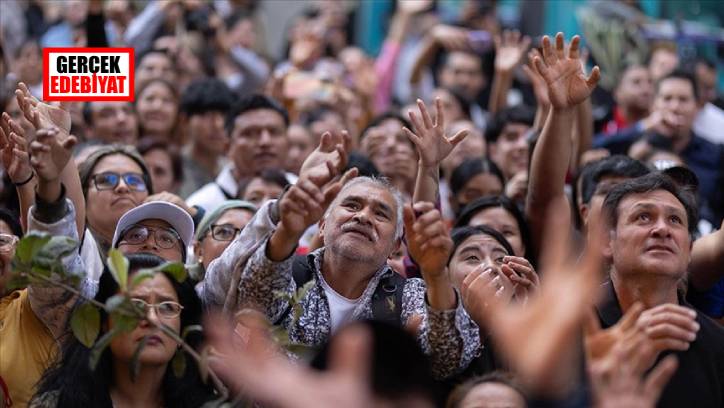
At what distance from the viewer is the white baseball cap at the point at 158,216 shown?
576cm

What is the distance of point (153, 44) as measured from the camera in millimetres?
10586

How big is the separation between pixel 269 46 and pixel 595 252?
1103 centimetres

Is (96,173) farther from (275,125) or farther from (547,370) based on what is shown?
(547,370)

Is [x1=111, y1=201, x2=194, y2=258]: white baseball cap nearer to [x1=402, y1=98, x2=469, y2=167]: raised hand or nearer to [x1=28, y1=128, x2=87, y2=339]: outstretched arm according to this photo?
[x1=28, y1=128, x2=87, y2=339]: outstretched arm

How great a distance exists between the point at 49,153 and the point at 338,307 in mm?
1160

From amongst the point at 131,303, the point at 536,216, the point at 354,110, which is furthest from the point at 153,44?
the point at 131,303

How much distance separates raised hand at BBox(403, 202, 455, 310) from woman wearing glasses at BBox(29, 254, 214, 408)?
83 cm

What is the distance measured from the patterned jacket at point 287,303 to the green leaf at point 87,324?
59cm

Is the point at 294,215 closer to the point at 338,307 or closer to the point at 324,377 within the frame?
the point at 338,307

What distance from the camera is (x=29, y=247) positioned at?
4266 mm

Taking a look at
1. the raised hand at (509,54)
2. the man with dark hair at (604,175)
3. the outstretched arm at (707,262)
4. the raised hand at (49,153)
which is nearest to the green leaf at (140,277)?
the raised hand at (49,153)

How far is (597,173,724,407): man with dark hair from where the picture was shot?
5066mm

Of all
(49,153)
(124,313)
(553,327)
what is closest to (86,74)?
(49,153)

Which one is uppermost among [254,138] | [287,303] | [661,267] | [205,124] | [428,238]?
[428,238]
